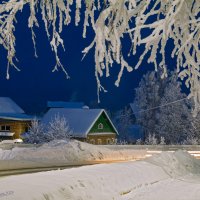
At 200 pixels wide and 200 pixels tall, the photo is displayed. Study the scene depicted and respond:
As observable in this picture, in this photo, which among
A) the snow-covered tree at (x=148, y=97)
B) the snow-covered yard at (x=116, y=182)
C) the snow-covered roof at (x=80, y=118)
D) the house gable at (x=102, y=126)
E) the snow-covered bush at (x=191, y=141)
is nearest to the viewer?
the snow-covered yard at (x=116, y=182)

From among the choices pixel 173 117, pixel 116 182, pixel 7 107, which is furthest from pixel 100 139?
pixel 116 182

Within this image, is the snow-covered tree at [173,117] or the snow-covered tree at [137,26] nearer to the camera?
the snow-covered tree at [137,26]

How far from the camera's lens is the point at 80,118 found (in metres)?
54.2

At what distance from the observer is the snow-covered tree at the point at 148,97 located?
56688 mm

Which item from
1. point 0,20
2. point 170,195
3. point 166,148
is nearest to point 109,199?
point 170,195

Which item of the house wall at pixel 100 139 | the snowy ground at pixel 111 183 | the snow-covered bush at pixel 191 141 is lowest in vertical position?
the snowy ground at pixel 111 183

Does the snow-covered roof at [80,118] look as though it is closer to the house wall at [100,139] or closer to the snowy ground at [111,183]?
the house wall at [100,139]

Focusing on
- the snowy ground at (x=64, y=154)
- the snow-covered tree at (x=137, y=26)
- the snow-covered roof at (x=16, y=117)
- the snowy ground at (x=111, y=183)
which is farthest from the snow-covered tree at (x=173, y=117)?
the snow-covered tree at (x=137, y=26)

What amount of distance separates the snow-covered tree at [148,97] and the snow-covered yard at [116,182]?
108 feet

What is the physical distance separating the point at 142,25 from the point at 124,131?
62.3 m

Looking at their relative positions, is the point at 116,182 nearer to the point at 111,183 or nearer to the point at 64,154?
the point at 111,183

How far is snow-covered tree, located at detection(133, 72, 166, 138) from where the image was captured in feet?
186

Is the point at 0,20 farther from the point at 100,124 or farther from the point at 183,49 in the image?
the point at 100,124

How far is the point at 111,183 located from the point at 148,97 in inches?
1758
